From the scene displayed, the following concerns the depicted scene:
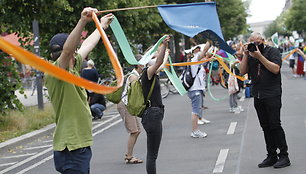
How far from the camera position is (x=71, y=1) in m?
16.6

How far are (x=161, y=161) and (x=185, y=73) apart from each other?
292 cm

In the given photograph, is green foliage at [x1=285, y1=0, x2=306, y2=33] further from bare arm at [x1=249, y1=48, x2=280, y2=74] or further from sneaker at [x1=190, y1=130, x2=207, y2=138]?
bare arm at [x1=249, y1=48, x2=280, y2=74]

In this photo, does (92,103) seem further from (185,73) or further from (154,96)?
(154,96)

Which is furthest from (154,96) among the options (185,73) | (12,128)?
(12,128)

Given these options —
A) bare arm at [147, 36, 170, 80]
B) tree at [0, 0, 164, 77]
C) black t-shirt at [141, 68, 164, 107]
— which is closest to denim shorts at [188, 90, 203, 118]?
tree at [0, 0, 164, 77]

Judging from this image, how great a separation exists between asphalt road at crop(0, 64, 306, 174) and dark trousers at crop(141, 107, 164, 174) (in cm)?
134

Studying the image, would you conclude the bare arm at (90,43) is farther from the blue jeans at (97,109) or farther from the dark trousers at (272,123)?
the blue jeans at (97,109)

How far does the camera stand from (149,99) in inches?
238

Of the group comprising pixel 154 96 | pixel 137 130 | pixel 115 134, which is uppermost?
pixel 154 96

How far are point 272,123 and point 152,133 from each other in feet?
5.76

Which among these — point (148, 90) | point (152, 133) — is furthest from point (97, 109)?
point (152, 133)

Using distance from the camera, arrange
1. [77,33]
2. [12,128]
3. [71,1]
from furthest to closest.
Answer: [71,1] → [12,128] → [77,33]

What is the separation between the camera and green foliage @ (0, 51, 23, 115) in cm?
1234

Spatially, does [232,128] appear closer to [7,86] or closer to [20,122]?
[20,122]
